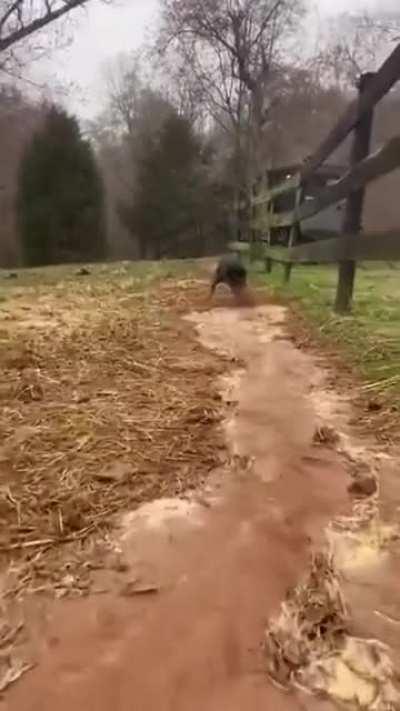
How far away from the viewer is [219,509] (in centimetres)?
149

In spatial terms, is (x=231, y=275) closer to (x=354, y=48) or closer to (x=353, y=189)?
(x=353, y=189)

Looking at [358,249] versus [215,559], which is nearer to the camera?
[215,559]

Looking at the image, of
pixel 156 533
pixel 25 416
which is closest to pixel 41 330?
pixel 25 416

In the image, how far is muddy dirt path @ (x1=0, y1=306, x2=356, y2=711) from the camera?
94 centimetres

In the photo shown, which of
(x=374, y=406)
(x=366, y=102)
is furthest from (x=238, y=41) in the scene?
(x=374, y=406)

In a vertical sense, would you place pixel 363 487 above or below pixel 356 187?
below

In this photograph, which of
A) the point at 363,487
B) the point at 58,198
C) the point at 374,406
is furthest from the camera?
the point at 58,198

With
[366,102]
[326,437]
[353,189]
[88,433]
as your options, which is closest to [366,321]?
[353,189]

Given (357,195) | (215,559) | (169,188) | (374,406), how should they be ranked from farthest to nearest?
(169,188) → (357,195) → (374,406) → (215,559)

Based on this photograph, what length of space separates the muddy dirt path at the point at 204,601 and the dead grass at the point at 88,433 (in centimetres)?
9

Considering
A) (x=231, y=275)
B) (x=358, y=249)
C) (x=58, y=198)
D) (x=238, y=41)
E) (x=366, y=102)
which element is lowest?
(x=231, y=275)

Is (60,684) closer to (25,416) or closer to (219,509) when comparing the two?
(219,509)

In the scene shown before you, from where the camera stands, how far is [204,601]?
114 cm

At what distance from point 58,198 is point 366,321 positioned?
50.8ft
